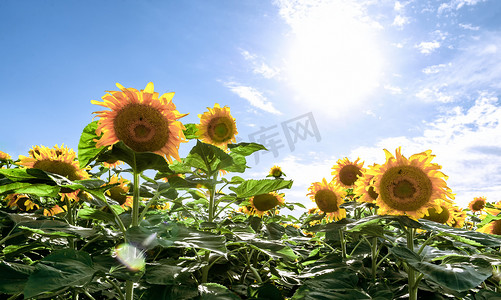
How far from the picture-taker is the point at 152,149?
5.76ft

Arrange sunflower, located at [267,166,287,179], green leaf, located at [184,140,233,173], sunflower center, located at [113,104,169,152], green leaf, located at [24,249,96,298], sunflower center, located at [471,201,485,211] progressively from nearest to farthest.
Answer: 1. green leaf, located at [24,249,96,298]
2. sunflower center, located at [113,104,169,152]
3. green leaf, located at [184,140,233,173]
4. sunflower, located at [267,166,287,179]
5. sunflower center, located at [471,201,485,211]

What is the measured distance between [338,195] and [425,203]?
1.62 meters

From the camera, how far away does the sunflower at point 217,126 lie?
10.6 ft

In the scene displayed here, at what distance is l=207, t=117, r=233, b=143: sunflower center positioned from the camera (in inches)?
127

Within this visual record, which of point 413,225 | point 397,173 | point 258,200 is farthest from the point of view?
point 258,200

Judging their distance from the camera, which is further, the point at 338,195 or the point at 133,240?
the point at 338,195

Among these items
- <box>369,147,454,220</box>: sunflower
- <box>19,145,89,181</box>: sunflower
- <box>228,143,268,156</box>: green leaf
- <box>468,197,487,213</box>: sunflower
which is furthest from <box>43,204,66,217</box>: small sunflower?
<box>468,197,487,213</box>: sunflower

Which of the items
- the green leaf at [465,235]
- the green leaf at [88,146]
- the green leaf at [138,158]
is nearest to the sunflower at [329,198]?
the green leaf at [465,235]

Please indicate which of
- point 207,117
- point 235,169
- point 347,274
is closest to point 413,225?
point 347,274

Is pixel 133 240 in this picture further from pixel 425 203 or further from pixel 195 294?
pixel 425 203

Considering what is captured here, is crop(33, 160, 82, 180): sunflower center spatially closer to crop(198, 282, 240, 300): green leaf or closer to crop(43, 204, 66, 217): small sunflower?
crop(43, 204, 66, 217): small sunflower

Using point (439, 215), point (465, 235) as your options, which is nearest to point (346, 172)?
point (439, 215)

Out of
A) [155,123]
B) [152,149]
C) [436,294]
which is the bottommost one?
[436,294]

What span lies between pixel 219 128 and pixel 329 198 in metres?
1.64
